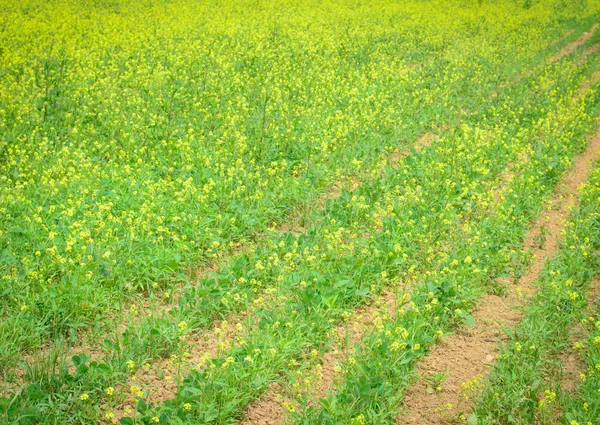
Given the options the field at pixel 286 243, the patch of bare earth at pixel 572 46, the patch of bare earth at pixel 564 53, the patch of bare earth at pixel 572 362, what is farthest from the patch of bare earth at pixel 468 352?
the patch of bare earth at pixel 572 46

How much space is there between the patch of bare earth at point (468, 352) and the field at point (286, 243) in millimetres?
23

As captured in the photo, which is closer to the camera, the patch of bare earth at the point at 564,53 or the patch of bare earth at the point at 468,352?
the patch of bare earth at the point at 468,352

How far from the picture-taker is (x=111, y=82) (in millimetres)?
11586

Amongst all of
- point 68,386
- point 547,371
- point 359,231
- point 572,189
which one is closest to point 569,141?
point 572,189

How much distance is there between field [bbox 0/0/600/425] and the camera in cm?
476

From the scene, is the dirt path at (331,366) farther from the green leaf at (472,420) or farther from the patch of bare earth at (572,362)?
the patch of bare earth at (572,362)

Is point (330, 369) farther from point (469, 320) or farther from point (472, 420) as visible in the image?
point (469, 320)

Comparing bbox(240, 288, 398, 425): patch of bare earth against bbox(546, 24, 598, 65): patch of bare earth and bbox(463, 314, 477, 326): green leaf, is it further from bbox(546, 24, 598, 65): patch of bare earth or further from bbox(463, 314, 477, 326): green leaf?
bbox(546, 24, 598, 65): patch of bare earth

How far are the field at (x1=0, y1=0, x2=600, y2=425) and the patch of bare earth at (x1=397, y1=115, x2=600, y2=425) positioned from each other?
0.02 meters

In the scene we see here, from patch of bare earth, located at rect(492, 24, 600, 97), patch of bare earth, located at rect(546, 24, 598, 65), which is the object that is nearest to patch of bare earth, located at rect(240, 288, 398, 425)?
patch of bare earth, located at rect(492, 24, 600, 97)

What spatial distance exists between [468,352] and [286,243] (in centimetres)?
232

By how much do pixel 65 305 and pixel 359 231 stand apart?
347cm

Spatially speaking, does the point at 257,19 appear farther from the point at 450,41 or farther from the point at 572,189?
the point at 572,189

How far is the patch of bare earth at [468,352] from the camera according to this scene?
4820mm
